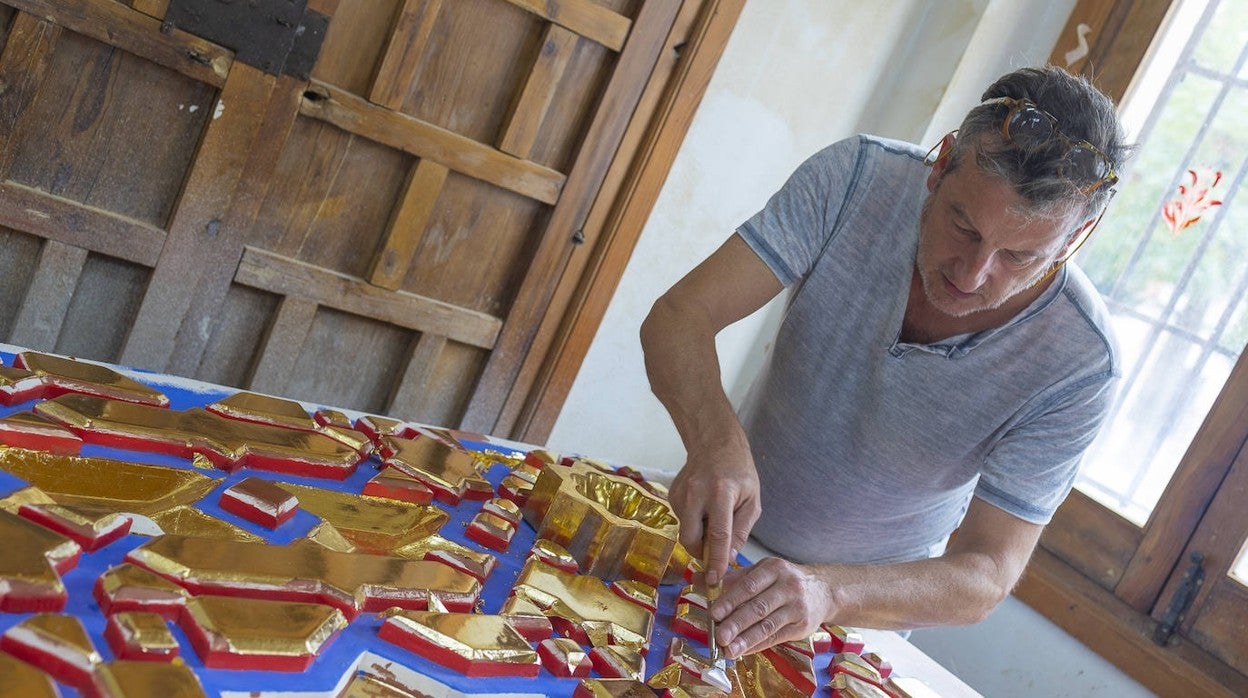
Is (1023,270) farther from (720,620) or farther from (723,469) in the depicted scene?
(720,620)

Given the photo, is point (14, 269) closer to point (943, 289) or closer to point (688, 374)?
point (688, 374)

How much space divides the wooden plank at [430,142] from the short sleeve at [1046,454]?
4.94 feet

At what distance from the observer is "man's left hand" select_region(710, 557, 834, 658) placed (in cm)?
156

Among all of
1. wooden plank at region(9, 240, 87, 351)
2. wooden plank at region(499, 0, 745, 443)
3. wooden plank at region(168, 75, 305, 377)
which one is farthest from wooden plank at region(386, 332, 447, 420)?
wooden plank at region(9, 240, 87, 351)

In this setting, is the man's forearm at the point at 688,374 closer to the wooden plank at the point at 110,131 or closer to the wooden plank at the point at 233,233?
the wooden plank at the point at 233,233

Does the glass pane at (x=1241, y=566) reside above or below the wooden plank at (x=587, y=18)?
below

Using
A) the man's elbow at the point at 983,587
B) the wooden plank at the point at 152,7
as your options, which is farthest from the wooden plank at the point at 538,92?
the man's elbow at the point at 983,587

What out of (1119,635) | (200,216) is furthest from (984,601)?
(200,216)

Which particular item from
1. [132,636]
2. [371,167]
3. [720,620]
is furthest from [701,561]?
[371,167]

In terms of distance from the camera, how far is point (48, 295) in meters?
2.50

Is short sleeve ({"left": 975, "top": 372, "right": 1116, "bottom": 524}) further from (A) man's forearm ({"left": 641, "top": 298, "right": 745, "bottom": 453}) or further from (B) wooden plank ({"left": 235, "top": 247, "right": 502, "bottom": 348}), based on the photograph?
(B) wooden plank ({"left": 235, "top": 247, "right": 502, "bottom": 348})

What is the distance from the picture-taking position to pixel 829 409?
6.96ft

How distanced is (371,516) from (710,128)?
6.54ft

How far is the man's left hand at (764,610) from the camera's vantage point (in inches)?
61.4
